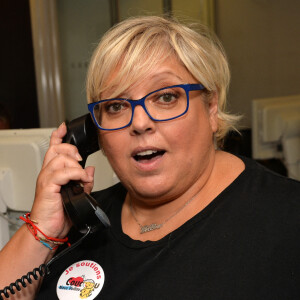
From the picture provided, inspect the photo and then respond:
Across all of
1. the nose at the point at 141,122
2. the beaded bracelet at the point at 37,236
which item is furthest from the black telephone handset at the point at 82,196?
the nose at the point at 141,122

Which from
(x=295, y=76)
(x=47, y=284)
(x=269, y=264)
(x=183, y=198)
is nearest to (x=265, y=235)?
(x=269, y=264)

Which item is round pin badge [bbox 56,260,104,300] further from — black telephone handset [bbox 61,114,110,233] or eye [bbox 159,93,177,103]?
eye [bbox 159,93,177,103]

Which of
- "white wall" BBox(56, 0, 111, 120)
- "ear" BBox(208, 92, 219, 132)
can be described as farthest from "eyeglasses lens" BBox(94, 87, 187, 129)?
"white wall" BBox(56, 0, 111, 120)

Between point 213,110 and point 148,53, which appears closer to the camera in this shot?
point 148,53

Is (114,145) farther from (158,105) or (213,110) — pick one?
(213,110)

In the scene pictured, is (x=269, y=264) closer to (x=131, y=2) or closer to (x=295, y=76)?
(x=295, y=76)

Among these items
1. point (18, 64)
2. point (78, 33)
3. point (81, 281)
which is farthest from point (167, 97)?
point (18, 64)

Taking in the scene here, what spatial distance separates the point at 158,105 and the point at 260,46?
8.67ft

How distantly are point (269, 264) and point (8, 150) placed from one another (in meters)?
0.81

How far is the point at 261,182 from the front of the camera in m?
0.97

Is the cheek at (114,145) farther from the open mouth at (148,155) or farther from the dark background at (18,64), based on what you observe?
the dark background at (18,64)

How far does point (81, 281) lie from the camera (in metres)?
0.99

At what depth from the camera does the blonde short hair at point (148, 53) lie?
97cm

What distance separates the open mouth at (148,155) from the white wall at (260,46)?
2.41 m
